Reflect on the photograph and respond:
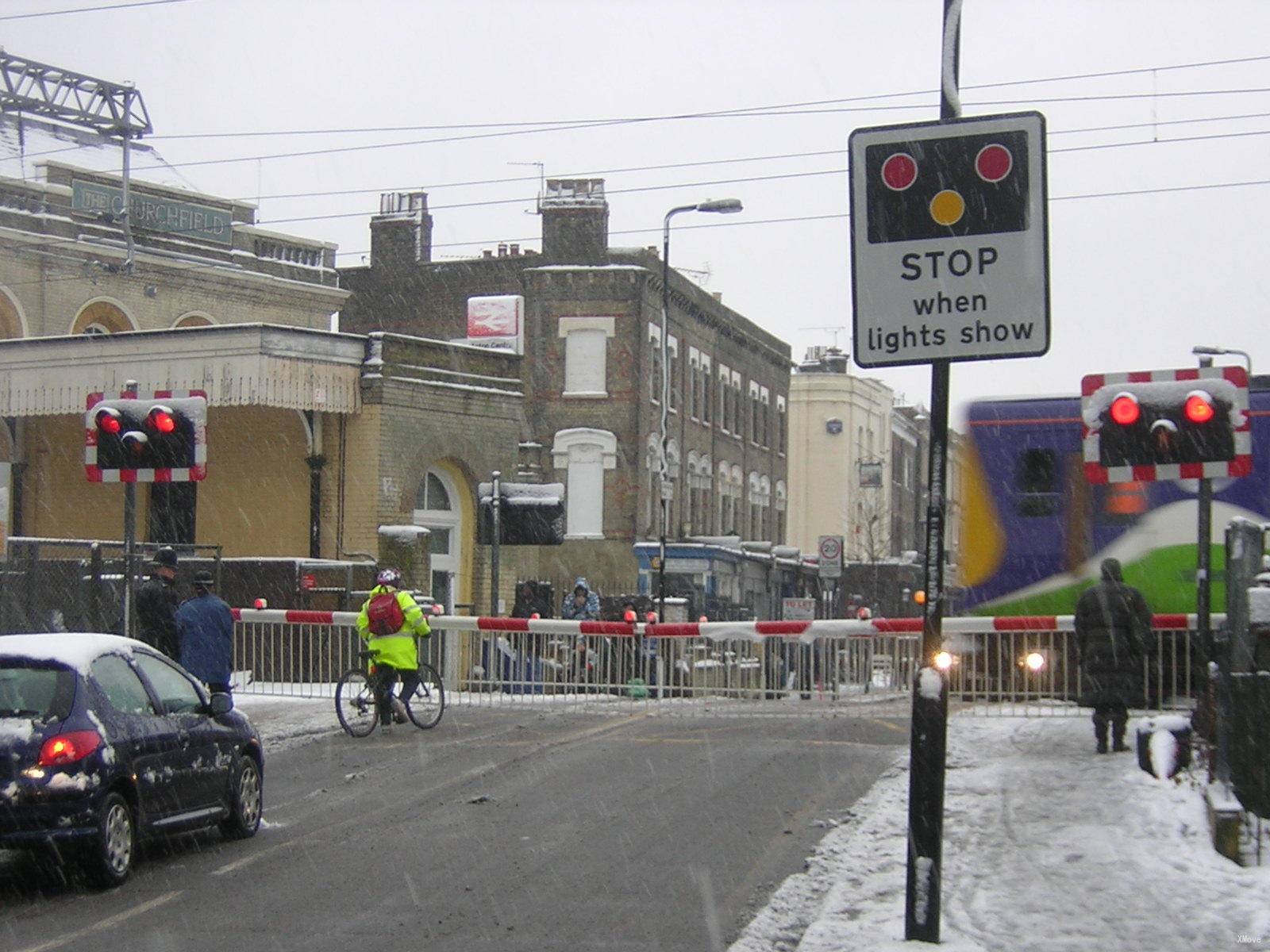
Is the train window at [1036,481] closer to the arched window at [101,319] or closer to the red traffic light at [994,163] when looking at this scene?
the red traffic light at [994,163]

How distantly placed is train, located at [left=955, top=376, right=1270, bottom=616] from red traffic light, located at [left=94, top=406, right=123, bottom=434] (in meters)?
8.88

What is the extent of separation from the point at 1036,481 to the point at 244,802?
10340 mm

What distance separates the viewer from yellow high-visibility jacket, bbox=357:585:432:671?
1828 centimetres

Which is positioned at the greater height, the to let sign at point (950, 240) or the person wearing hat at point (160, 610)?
the to let sign at point (950, 240)

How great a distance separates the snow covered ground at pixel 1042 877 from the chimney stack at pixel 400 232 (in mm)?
41458

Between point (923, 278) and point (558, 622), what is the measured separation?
1456cm

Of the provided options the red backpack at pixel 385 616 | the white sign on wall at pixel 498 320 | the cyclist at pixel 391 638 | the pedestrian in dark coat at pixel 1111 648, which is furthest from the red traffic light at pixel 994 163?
the white sign on wall at pixel 498 320

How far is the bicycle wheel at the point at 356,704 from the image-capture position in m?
18.1

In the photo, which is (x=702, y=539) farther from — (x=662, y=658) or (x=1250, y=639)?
(x=1250, y=639)

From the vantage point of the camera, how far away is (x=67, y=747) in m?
9.64

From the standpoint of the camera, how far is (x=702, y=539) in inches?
1937

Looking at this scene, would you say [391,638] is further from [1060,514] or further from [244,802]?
[1060,514]

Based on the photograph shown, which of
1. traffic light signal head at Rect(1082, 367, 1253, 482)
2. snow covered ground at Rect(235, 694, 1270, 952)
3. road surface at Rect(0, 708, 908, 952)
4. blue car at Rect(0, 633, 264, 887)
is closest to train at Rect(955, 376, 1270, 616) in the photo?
road surface at Rect(0, 708, 908, 952)

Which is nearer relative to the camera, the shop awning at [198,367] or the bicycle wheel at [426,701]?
the bicycle wheel at [426,701]
